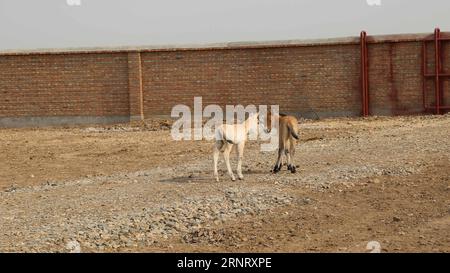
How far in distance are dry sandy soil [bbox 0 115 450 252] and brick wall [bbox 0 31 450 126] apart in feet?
22.1

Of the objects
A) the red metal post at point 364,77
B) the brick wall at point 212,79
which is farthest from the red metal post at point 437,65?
the red metal post at point 364,77

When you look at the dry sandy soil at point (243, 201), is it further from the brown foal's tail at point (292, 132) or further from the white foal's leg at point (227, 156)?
the brown foal's tail at point (292, 132)

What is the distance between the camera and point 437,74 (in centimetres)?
2462

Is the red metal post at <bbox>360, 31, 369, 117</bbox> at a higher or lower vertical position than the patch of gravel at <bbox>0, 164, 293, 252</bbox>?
higher

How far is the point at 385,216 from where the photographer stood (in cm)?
1118

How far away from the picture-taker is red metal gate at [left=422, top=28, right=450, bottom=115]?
24578 mm

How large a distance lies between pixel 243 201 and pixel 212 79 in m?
14.4

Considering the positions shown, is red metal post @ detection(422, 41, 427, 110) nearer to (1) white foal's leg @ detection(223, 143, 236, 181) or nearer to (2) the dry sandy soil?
(2) the dry sandy soil

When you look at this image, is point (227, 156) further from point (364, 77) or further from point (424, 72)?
point (424, 72)

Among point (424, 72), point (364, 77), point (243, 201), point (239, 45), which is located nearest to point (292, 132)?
point (243, 201)

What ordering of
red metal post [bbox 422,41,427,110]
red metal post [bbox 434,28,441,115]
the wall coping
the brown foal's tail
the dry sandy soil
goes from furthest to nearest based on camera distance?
the wall coping
red metal post [bbox 422,41,427,110]
red metal post [bbox 434,28,441,115]
the brown foal's tail
the dry sandy soil

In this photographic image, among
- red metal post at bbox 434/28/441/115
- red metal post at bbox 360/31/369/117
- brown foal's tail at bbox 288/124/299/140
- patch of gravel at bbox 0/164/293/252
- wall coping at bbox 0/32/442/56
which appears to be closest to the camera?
patch of gravel at bbox 0/164/293/252

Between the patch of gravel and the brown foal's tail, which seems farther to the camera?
the brown foal's tail

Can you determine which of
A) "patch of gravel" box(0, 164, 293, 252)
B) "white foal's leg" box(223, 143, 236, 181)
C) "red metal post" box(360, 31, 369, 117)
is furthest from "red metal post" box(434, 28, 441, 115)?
"patch of gravel" box(0, 164, 293, 252)
